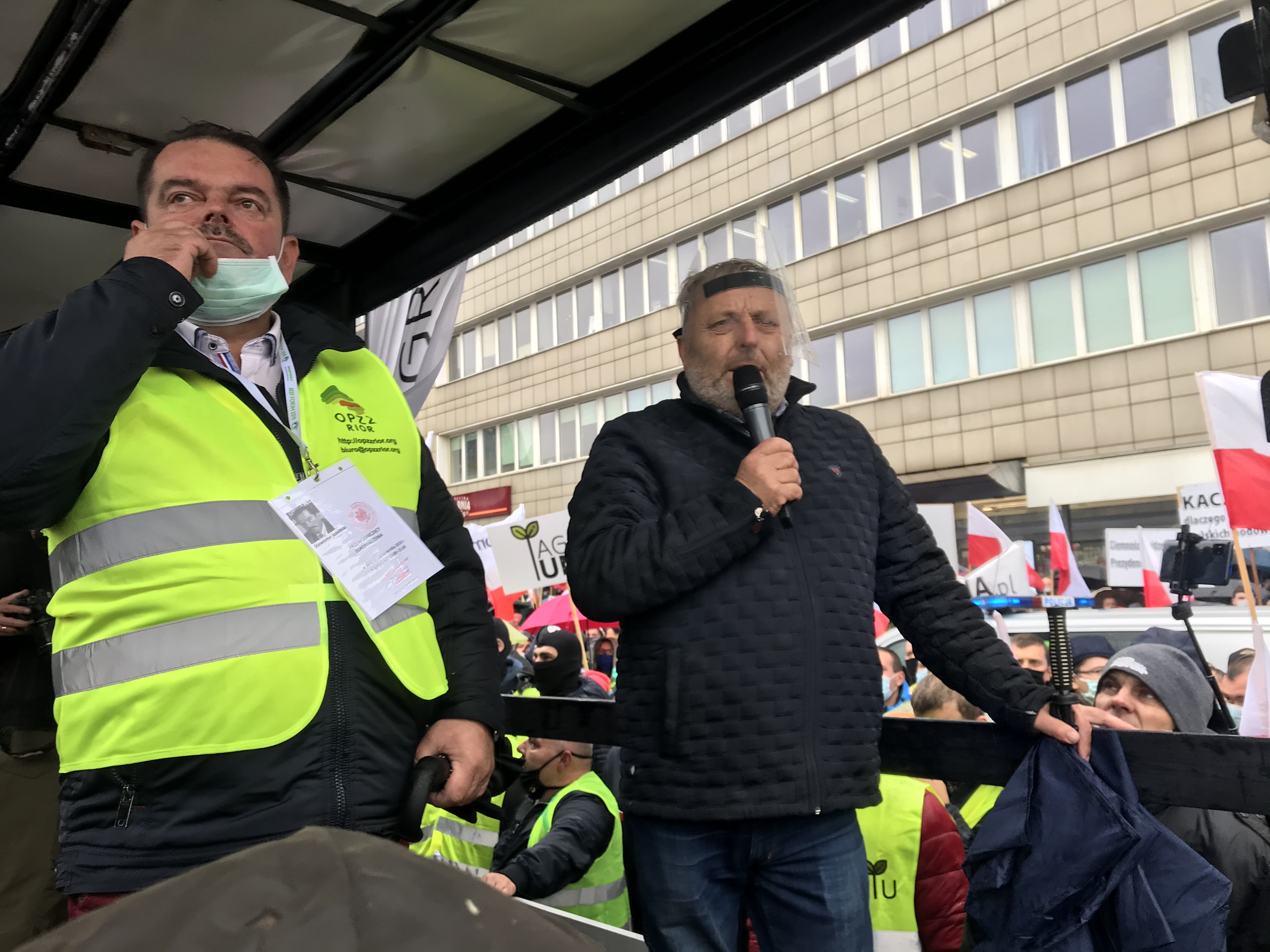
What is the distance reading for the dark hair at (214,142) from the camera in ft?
6.48

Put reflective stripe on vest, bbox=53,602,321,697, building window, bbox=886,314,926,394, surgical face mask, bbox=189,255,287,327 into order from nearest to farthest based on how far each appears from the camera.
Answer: reflective stripe on vest, bbox=53,602,321,697 → surgical face mask, bbox=189,255,287,327 → building window, bbox=886,314,926,394

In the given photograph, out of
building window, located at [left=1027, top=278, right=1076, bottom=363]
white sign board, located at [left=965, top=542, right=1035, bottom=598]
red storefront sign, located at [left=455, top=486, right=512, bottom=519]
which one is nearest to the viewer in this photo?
white sign board, located at [left=965, top=542, right=1035, bottom=598]

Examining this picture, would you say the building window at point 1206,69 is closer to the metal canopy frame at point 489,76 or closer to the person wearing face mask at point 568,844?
the metal canopy frame at point 489,76

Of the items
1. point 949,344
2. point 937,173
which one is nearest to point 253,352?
point 949,344

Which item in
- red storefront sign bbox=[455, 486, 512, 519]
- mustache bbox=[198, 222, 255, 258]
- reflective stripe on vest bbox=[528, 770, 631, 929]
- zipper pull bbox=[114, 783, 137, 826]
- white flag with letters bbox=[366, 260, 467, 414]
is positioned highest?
red storefront sign bbox=[455, 486, 512, 519]

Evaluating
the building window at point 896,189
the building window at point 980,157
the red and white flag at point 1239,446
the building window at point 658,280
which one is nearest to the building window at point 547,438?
the building window at point 658,280

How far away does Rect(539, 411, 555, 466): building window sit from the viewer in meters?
31.2

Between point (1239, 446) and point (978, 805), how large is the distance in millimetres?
2674

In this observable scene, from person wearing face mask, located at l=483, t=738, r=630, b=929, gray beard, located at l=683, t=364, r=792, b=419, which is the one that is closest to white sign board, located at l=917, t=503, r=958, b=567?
person wearing face mask, located at l=483, t=738, r=630, b=929

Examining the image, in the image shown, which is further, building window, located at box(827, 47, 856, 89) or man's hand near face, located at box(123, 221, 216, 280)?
building window, located at box(827, 47, 856, 89)

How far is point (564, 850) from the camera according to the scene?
11.6 ft

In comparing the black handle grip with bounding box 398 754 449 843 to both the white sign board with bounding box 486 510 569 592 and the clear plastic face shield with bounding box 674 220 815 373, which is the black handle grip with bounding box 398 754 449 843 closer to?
the clear plastic face shield with bounding box 674 220 815 373

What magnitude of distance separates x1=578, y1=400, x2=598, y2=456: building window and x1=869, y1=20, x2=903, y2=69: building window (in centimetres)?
1176

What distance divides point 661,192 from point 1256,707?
24707 mm
